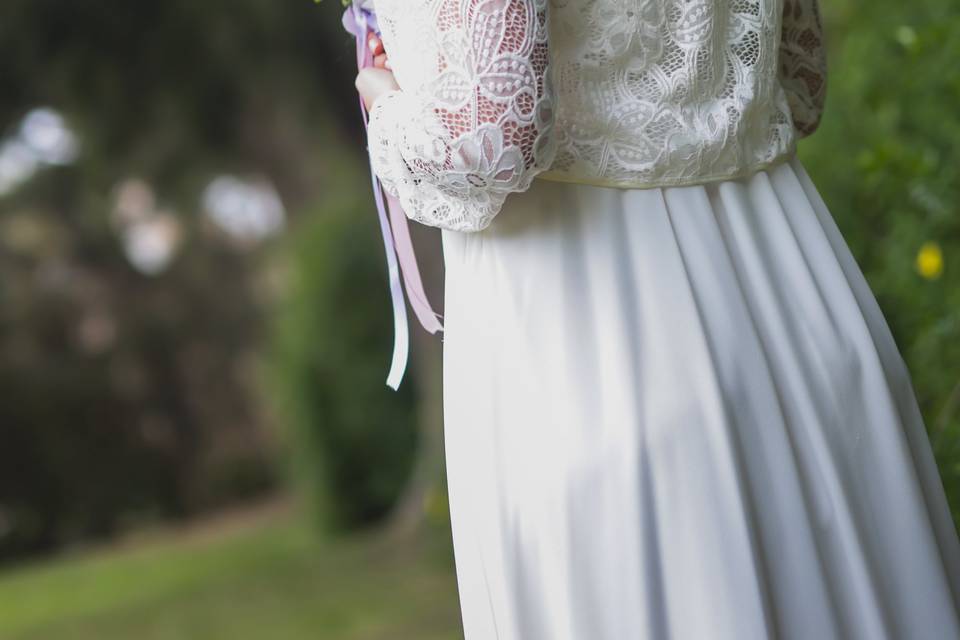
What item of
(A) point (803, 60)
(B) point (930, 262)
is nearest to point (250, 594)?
(B) point (930, 262)

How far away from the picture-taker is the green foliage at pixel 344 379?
9992 mm

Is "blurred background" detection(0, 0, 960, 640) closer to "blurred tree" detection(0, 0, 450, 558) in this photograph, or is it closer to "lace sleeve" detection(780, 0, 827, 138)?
"blurred tree" detection(0, 0, 450, 558)

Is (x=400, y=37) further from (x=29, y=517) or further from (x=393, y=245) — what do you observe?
(x=29, y=517)

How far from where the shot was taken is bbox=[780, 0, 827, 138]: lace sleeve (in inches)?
78.7

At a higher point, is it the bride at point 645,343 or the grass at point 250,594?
the bride at point 645,343

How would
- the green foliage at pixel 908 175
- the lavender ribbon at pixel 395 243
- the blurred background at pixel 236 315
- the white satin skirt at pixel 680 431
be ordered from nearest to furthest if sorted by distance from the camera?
the white satin skirt at pixel 680 431 → the lavender ribbon at pixel 395 243 → the green foliage at pixel 908 175 → the blurred background at pixel 236 315

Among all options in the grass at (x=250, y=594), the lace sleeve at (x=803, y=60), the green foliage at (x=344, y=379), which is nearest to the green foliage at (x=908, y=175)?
the lace sleeve at (x=803, y=60)

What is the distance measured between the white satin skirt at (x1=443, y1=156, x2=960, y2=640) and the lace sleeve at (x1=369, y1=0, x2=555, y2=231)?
0.53 feet

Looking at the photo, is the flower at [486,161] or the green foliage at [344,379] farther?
the green foliage at [344,379]

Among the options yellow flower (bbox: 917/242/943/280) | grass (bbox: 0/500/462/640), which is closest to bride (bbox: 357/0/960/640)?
yellow flower (bbox: 917/242/943/280)

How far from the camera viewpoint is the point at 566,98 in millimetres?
1609

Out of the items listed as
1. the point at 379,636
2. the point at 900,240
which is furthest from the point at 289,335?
the point at 900,240

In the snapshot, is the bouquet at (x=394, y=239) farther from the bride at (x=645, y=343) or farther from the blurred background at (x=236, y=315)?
the blurred background at (x=236, y=315)

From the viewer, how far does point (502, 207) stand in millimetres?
1687
